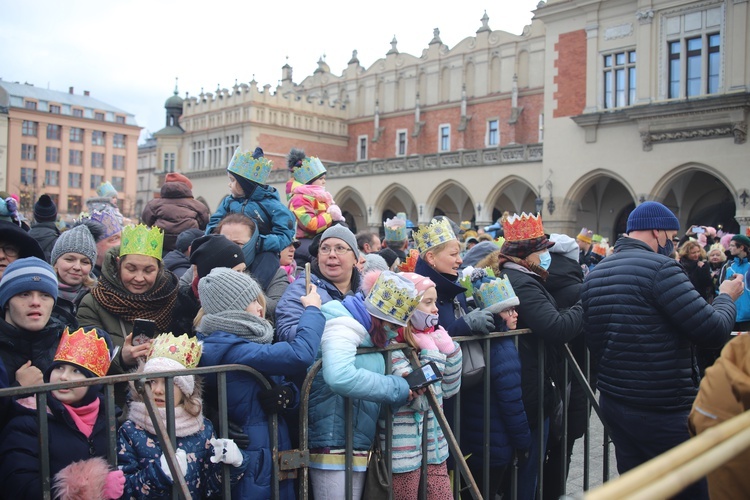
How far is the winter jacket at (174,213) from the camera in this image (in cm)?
572

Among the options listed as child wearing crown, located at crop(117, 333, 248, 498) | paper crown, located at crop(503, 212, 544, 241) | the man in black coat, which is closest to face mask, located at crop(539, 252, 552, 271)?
paper crown, located at crop(503, 212, 544, 241)

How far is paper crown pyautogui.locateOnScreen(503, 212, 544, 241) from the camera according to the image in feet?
14.4

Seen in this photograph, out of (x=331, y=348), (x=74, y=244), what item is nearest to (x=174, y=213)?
(x=74, y=244)

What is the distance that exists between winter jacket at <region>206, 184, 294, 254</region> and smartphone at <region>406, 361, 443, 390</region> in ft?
5.77

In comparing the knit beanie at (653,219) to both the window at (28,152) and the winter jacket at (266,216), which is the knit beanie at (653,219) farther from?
the window at (28,152)

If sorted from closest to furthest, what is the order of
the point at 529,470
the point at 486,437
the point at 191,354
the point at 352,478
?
the point at 191,354 < the point at 352,478 < the point at 486,437 < the point at 529,470

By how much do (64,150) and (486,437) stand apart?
79.1 metres

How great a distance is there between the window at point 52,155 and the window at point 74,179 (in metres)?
2.11

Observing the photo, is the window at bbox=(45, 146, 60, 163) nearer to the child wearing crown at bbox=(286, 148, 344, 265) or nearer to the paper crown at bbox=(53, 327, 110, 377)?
the child wearing crown at bbox=(286, 148, 344, 265)

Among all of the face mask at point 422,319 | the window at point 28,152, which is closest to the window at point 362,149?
the face mask at point 422,319

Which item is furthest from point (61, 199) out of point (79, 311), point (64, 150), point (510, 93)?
point (79, 311)

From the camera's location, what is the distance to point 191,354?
288 cm

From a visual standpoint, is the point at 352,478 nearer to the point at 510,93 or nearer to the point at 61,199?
the point at 510,93

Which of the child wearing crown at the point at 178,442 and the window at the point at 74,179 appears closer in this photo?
the child wearing crown at the point at 178,442
